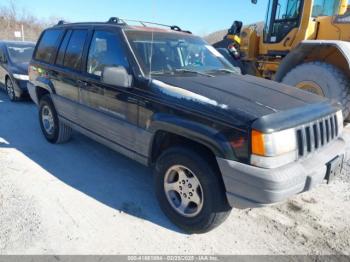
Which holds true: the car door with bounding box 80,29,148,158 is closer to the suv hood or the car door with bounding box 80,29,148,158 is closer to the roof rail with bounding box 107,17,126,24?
the roof rail with bounding box 107,17,126,24

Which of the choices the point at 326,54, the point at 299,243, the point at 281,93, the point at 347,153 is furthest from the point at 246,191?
the point at 326,54

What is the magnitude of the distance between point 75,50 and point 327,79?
4363 millimetres

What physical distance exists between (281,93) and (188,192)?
4.69 ft

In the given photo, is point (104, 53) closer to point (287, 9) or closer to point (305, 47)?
point (305, 47)

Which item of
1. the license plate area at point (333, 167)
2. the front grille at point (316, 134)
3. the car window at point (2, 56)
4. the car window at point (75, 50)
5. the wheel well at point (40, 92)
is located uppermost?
the car window at point (75, 50)

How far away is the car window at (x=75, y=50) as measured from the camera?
14.3 feet

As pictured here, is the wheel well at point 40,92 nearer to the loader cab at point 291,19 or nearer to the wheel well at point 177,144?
the wheel well at point 177,144

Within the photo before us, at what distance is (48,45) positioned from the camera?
5.30 m

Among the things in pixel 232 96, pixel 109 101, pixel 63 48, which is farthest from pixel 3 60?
pixel 232 96

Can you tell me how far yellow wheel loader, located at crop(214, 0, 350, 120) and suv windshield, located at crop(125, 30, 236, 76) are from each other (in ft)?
8.00

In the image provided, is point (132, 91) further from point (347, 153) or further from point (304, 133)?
point (347, 153)

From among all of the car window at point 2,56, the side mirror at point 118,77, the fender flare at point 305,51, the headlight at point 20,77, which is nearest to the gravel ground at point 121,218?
the side mirror at point 118,77

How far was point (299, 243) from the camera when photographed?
296 cm

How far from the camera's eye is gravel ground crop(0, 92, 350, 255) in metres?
2.88
